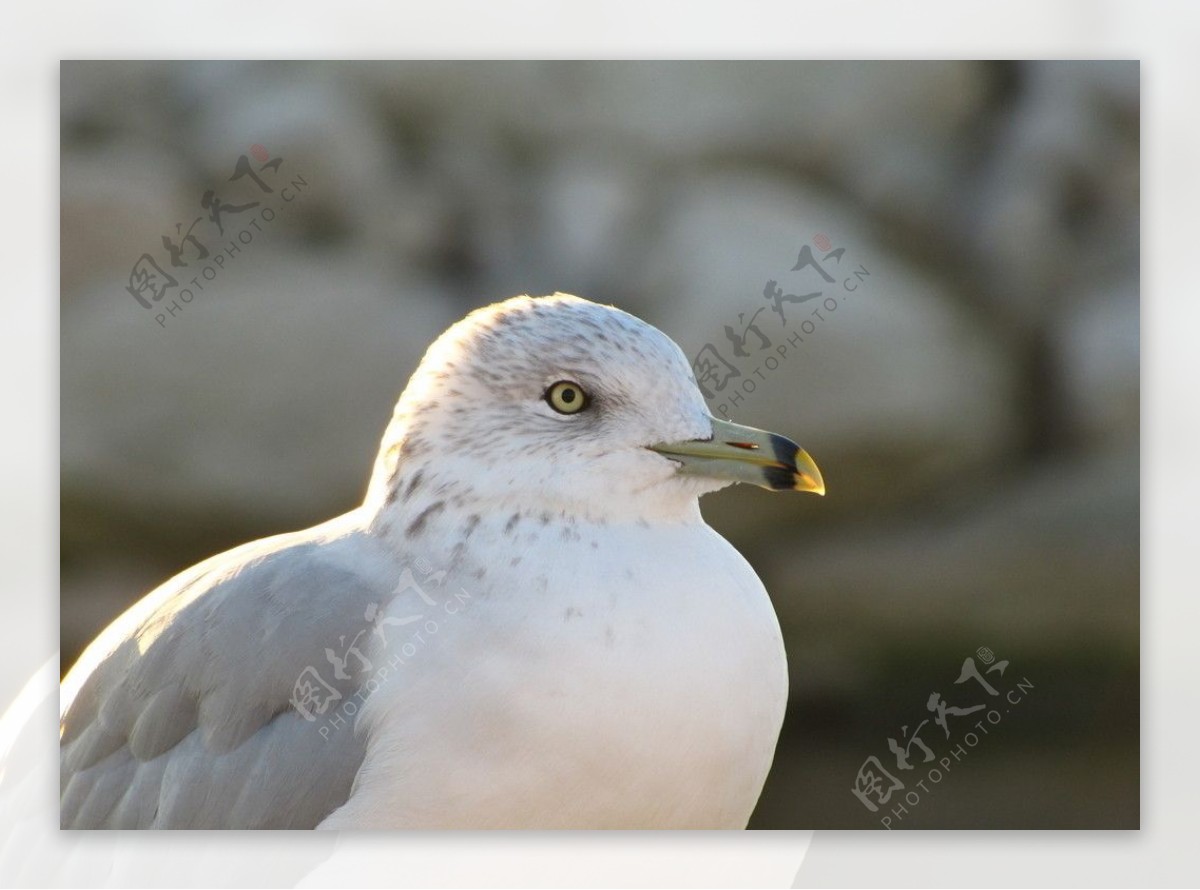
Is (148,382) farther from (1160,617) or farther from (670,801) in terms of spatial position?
(1160,617)

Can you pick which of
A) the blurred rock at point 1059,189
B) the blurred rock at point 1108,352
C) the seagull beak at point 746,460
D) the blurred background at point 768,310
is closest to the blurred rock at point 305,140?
the blurred background at point 768,310

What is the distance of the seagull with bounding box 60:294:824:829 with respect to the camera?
81.2 inches

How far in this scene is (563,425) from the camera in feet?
6.92

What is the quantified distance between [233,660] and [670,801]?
1.97 ft

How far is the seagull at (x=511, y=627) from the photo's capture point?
206 centimetres

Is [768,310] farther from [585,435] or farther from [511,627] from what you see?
[511,627]

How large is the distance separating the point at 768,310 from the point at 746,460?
53cm

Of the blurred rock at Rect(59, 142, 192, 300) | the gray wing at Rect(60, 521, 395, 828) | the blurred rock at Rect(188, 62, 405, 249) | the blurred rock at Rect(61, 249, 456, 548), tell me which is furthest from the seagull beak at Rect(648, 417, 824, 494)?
the blurred rock at Rect(59, 142, 192, 300)

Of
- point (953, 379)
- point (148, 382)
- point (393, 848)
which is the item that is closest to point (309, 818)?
point (393, 848)

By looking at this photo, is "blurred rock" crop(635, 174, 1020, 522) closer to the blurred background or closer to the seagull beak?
the blurred background

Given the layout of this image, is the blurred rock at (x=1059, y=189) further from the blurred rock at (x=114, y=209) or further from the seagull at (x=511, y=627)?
the blurred rock at (x=114, y=209)

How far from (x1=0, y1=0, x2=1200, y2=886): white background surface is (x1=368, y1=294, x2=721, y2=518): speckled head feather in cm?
65

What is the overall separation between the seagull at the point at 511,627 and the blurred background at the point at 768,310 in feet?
1.31

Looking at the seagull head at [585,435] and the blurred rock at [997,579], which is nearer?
the seagull head at [585,435]
